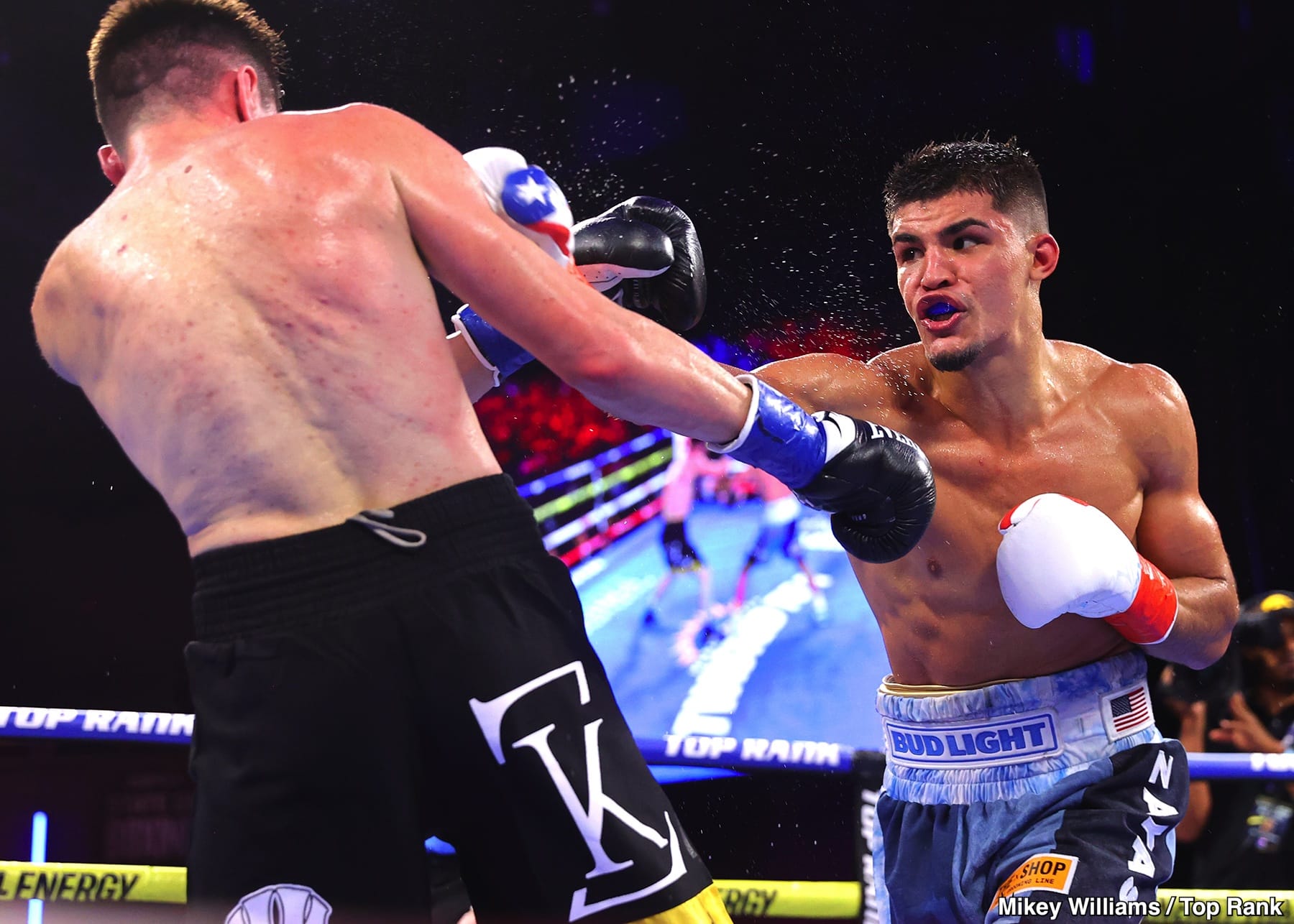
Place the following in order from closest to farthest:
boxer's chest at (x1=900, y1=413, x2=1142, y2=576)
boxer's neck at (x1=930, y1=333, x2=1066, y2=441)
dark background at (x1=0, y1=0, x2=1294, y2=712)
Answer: boxer's chest at (x1=900, y1=413, x2=1142, y2=576)
boxer's neck at (x1=930, y1=333, x2=1066, y2=441)
dark background at (x1=0, y1=0, x2=1294, y2=712)

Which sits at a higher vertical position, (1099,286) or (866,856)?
(1099,286)

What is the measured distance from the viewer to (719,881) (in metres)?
2.57

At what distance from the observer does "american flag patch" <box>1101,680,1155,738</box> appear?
7.02 ft

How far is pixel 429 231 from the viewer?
1.40m

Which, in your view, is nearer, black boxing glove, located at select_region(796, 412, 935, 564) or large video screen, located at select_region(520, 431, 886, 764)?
black boxing glove, located at select_region(796, 412, 935, 564)

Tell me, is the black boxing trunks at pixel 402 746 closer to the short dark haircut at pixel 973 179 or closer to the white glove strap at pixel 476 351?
the white glove strap at pixel 476 351

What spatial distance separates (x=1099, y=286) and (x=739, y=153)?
2170 mm

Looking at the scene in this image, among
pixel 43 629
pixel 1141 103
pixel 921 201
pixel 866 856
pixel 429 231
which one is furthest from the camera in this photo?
pixel 1141 103

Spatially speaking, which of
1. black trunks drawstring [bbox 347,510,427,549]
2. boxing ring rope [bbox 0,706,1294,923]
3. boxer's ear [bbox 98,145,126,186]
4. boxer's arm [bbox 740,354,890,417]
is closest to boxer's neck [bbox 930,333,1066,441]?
boxer's arm [bbox 740,354,890,417]

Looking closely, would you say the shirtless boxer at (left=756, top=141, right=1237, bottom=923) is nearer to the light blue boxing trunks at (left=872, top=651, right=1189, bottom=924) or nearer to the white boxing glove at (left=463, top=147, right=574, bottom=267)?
the light blue boxing trunks at (left=872, top=651, right=1189, bottom=924)

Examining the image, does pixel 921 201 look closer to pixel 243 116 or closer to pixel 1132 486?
pixel 1132 486

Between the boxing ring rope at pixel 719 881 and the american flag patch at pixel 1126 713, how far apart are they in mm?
581

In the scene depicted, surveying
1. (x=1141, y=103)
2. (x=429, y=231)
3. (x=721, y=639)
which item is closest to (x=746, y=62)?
(x=1141, y=103)

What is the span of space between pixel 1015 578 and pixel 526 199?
3.70 ft
